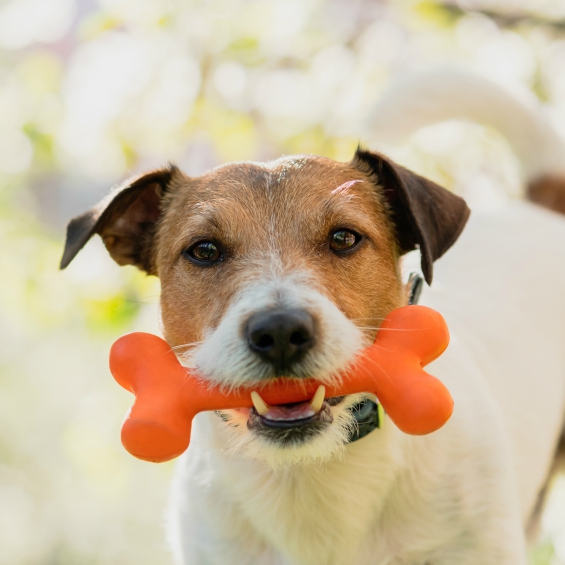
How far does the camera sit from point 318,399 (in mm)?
2227

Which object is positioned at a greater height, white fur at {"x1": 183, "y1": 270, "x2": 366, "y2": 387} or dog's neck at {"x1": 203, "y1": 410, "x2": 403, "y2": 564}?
white fur at {"x1": 183, "y1": 270, "x2": 366, "y2": 387}

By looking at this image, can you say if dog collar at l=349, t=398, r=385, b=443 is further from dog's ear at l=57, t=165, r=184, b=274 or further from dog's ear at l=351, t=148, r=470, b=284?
dog's ear at l=57, t=165, r=184, b=274

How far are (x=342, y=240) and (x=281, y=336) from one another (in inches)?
25.9

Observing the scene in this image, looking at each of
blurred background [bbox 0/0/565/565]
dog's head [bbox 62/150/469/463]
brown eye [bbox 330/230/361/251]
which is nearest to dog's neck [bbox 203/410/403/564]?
dog's head [bbox 62/150/469/463]

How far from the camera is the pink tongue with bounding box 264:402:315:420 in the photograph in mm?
2260

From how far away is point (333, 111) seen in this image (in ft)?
17.3

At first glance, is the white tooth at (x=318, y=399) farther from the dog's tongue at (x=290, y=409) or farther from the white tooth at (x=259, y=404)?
the white tooth at (x=259, y=404)

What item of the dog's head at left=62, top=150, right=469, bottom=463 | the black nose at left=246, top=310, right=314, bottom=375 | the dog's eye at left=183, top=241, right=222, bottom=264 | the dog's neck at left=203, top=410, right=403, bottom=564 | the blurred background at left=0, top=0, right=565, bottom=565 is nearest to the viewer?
the black nose at left=246, top=310, right=314, bottom=375

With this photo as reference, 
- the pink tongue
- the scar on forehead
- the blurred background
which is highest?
the scar on forehead

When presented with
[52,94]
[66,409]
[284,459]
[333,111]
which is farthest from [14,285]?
[284,459]

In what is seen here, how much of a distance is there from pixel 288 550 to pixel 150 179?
1549mm

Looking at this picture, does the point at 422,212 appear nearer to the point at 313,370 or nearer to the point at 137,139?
the point at 313,370

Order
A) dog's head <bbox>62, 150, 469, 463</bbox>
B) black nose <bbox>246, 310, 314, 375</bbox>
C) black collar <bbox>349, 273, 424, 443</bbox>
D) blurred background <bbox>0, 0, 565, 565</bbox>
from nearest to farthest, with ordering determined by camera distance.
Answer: black nose <bbox>246, 310, 314, 375</bbox>
dog's head <bbox>62, 150, 469, 463</bbox>
black collar <bbox>349, 273, 424, 443</bbox>
blurred background <bbox>0, 0, 565, 565</bbox>

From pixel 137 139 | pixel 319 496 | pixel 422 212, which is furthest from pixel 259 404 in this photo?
pixel 137 139
